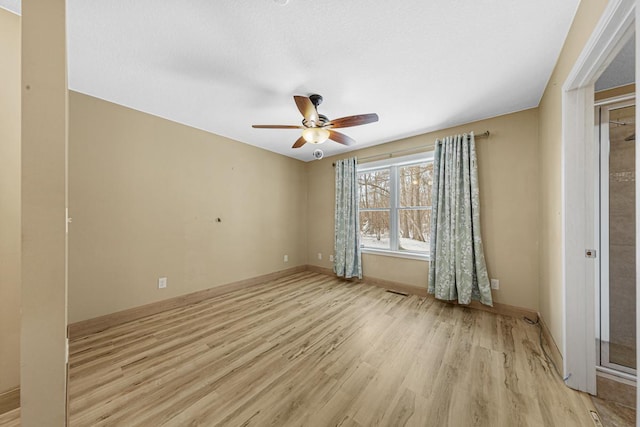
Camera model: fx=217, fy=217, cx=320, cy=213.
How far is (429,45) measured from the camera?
157 centimetres

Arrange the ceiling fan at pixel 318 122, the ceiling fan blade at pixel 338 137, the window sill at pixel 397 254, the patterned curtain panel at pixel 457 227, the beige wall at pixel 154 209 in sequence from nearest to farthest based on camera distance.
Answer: the ceiling fan at pixel 318 122 → the beige wall at pixel 154 209 → the ceiling fan blade at pixel 338 137 → the patterned curtain panel at pixel 457 227 → the window sill at pixel 397 254

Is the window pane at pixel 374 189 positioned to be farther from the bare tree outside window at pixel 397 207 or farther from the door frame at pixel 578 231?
the door frame at pixel 578 231

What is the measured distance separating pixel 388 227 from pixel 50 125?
366cm

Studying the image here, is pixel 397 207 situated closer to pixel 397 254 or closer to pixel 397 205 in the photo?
pixel 397 205

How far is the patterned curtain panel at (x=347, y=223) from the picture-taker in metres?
3.82

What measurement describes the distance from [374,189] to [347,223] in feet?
2.55

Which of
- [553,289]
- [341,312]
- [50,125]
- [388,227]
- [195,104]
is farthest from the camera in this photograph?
[388,227]

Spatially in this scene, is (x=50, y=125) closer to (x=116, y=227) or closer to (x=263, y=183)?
(x=116, y=227)

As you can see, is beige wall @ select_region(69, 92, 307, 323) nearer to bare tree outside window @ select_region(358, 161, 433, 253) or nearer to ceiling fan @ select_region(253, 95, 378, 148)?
ceiling fan @ select_region(253, 95, 378, 148)

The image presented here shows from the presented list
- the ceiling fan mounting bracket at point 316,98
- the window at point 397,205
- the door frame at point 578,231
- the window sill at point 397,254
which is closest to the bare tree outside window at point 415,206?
the window at point 397,205

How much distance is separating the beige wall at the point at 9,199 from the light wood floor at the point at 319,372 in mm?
403

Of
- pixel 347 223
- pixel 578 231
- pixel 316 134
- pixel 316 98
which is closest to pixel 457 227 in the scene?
pixel 578 231

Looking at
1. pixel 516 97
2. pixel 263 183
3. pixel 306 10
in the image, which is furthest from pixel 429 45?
pixel 263 183

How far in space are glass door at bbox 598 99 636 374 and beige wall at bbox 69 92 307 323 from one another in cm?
395
